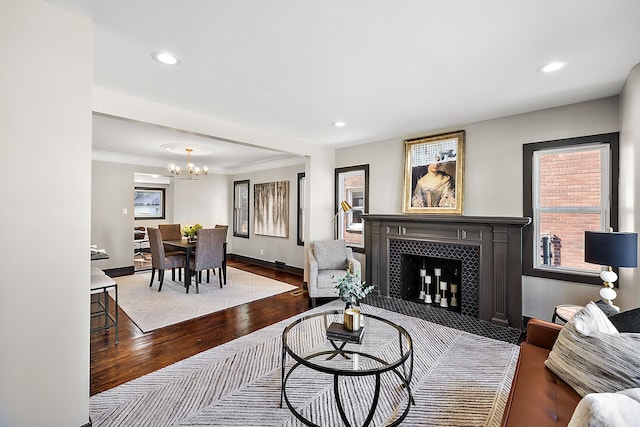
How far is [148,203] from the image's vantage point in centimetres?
875

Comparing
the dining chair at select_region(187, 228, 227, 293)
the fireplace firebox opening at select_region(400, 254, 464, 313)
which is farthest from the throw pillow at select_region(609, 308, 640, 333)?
the dining chair at select_region(187, 228, 227, 293)

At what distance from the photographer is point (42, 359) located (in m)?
1.53

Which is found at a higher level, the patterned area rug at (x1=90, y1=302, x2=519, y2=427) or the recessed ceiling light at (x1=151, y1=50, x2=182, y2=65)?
the recessed ceiling light at (x1=151, y1=50, x2=182, y2=65)

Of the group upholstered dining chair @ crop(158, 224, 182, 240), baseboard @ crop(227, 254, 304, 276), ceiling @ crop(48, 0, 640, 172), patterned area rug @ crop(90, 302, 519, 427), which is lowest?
patterned area rug @ crop(90, 302, 519, 427)

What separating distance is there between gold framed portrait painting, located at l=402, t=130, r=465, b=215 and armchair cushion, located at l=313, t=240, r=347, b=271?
3.81ft

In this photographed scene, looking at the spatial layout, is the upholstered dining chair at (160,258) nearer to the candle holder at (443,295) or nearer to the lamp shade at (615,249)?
the candle holder at (443,295)

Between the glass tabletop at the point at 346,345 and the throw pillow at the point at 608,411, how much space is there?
0.95m

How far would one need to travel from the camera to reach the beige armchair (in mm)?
3900

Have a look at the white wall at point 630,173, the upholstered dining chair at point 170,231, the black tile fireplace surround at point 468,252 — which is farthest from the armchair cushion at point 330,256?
the upholstered dining chair at point 170,231

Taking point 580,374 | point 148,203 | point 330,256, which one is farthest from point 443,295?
point 148,203

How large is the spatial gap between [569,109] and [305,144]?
3315 millimetres

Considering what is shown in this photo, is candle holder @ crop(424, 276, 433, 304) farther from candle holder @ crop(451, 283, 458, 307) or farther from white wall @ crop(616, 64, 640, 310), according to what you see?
white wall @ crop(616, 64, 640, 310)

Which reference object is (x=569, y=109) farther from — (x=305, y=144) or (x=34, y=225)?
(x=34, y=225)

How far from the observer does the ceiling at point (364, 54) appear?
5.30 ft
